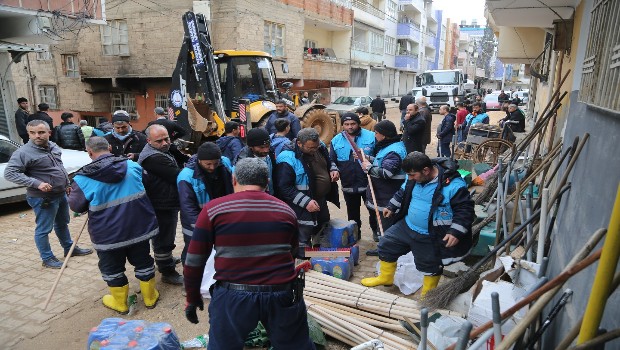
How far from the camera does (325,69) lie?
2370cm

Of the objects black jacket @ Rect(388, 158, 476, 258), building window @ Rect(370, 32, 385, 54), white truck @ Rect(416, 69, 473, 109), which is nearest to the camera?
black jacket @ Rect(388, 158, 476, 258)

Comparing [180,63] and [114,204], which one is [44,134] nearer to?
[114,204]

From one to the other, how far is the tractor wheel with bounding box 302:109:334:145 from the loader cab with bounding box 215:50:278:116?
4.53 ft

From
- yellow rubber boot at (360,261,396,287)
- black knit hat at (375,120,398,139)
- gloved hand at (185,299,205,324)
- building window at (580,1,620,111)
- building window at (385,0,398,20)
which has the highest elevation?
building window at (385,0,398,20)

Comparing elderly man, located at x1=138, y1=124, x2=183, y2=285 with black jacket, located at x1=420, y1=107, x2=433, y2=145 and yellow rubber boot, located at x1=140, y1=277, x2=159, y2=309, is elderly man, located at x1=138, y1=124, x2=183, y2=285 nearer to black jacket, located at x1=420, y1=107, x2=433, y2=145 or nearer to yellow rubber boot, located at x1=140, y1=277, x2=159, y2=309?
yellow rubber boot, located at x1=140, y1=277, x2=159, y2=309

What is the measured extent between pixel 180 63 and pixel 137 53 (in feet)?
29.5

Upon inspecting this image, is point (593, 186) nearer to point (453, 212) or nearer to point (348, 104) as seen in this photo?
point (453, 212)

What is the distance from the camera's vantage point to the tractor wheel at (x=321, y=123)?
9.53 meters

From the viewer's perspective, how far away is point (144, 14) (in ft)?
53.6

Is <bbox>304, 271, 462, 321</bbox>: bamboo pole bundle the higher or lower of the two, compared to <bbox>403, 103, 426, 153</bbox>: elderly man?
lower

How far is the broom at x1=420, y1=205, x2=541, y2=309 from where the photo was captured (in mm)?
3408

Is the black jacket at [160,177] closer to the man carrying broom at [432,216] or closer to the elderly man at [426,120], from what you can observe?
the man carrying broom at [432,216]

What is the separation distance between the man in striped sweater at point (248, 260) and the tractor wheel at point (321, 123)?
7.03 meters

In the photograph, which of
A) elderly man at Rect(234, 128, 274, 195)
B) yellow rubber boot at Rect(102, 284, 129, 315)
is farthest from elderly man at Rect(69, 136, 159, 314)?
elderly man at Rect(234, 128, 274, 195)
